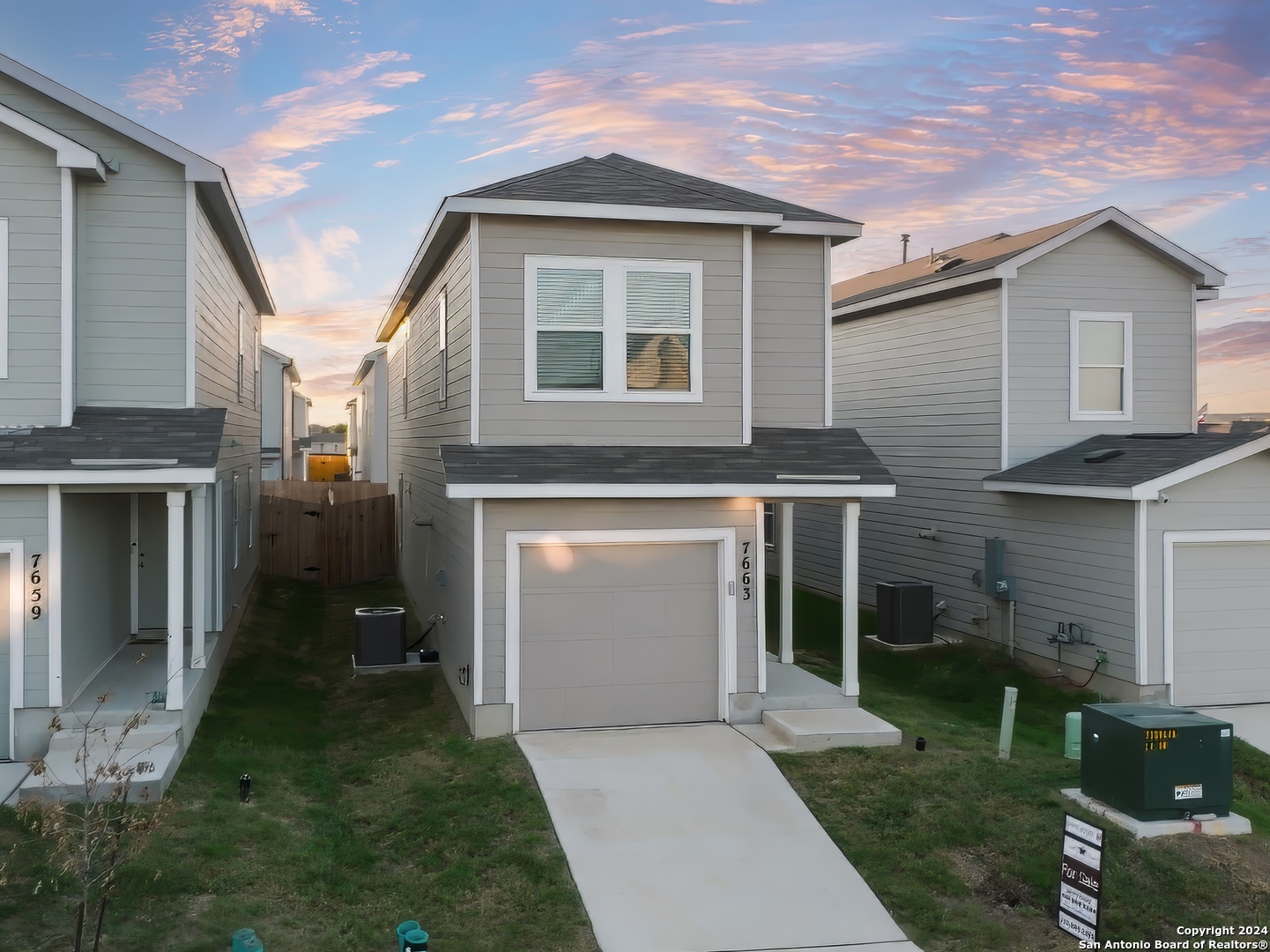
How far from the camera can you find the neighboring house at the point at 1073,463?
A: 12.7 m

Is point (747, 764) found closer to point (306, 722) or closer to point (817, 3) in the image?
point (306, 722)

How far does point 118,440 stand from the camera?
984 centimetres

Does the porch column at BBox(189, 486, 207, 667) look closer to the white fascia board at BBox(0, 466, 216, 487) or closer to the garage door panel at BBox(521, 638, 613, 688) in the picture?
the white fascia board at BBox(0, 466, 216, 487)

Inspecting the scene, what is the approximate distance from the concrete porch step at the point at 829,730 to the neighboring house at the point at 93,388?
5.96m

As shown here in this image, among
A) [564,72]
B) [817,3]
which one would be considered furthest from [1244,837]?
[564,72]

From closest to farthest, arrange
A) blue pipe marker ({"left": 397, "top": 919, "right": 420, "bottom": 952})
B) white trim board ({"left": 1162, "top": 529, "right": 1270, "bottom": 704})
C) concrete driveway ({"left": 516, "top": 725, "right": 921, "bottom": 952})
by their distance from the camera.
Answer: blue pipe marker ({"left": 397, "top": 919, "right": 420, "bottom": 952}), concrete driveway ({"left": 516, "top": 725, "right": 921, "bottom": 952}), white trim board ({"left": 1162, "top": 529, "right": 1270, "bottom": 704})

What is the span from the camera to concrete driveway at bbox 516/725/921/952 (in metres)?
6.63

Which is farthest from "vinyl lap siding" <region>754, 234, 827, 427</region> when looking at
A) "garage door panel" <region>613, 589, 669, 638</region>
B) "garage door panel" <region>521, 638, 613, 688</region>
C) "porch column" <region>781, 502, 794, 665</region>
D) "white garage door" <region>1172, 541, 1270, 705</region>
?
"white garage door" <region>1172, 541, 1270, 705</region>

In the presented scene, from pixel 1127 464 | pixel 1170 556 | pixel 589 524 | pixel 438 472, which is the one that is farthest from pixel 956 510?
pixel 438 472

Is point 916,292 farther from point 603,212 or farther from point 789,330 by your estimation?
point 603,212

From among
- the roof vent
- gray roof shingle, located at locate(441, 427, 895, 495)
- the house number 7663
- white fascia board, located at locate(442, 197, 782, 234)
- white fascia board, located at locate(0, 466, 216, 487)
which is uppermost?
white fascia board, located at locate(442, 197, 782, 234)

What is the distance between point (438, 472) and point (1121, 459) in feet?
31.3

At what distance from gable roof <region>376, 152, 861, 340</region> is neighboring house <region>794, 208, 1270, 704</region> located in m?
4.88

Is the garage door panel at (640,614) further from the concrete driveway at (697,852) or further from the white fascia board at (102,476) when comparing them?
the white fascia board at (102,476)
